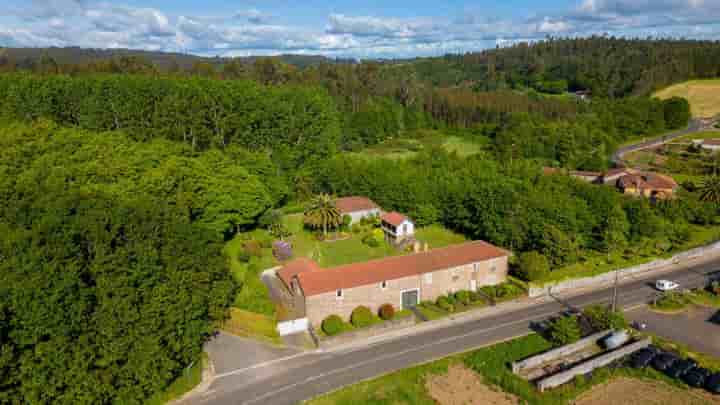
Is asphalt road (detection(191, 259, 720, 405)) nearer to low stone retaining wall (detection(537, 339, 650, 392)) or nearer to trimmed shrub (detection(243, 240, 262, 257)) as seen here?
low stone retaining wall (detection(537, 339, 650, 392))

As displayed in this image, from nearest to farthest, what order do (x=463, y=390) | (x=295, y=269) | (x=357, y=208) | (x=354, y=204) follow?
1. (x=463, y=390)
2. (x=295, y=269)
3. (x=357, y=208)
4. (x=354, y=204)

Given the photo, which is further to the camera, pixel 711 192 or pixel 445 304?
pixel 711 192

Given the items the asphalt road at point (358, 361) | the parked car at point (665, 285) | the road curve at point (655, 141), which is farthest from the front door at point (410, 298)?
the road curve at point (655, 141)

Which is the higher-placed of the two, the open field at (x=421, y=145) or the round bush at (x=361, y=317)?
the open field at (x=421, y=145)

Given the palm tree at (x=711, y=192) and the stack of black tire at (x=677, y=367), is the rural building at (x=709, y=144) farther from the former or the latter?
the stack of black tire at (x=677, y=367)

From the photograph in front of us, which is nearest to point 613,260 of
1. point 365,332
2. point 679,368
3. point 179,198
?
point 679,368

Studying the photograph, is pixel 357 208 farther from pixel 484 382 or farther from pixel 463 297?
pixel 484 382
